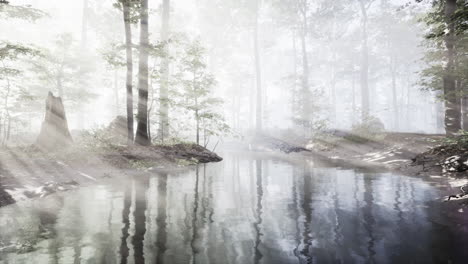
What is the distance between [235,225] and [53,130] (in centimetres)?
1112

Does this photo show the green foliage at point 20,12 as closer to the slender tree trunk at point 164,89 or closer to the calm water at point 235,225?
the slender tree trunk at point 164,89

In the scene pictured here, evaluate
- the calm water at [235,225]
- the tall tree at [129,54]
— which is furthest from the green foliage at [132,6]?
the calm water at [235,225]

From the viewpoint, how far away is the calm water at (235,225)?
4.25 meters

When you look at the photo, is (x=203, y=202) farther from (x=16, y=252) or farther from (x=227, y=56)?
(x=227, y=56)

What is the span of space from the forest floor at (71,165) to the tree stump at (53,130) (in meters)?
0.54

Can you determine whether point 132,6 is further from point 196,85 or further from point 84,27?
point 84,27

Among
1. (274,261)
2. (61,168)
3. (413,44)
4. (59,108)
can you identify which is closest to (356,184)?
(274,261)

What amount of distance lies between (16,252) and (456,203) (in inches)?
335

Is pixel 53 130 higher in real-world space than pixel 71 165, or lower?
higher

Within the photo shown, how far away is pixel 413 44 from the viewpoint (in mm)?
45562

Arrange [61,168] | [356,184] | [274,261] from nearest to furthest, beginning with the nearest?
[274,261] < [356,184] < [61,168]

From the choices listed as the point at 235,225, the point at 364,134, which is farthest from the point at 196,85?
the point at 235,225

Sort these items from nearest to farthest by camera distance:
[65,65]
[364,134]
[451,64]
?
1. [451,64]
2. [364,134]
3. [65,65]

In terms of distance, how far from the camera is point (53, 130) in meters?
13.2
